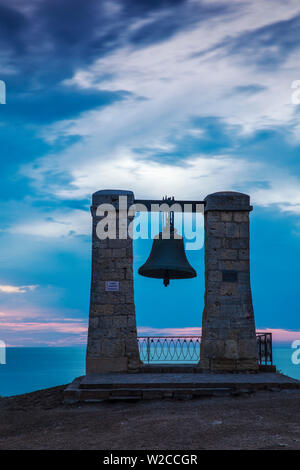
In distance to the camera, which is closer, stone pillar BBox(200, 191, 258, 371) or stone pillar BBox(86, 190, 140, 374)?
stone pillar BBox(86, 190, 140, 374)

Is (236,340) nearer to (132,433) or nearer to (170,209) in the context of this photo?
(170,209)

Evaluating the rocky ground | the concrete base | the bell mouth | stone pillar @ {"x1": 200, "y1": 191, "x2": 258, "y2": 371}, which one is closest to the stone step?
the concrete base

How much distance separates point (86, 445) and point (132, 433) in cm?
68

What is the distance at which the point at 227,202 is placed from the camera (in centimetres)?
1181

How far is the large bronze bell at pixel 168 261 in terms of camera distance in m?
10.8

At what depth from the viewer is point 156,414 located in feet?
26.3

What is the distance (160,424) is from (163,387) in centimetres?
230

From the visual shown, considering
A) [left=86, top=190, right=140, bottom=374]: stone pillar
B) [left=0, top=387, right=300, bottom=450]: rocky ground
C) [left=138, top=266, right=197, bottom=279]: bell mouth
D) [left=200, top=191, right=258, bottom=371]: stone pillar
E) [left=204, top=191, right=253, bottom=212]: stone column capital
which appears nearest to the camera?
[left=0, top=387, right=300, bottom=450]: rocky ground

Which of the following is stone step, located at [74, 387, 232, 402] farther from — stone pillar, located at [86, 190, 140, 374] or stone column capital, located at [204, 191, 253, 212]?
stone column capital, located at [204, 191, 253, 212]

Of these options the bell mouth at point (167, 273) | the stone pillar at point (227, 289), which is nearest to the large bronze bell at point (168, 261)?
the bell mouth at point (167, 273)

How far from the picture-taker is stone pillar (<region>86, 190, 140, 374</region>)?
11.2 metres

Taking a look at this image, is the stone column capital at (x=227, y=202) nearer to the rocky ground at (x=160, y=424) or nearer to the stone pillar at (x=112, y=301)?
the stone pillar at (x=112, y=301)

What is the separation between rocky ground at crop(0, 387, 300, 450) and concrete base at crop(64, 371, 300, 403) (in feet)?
0.68
